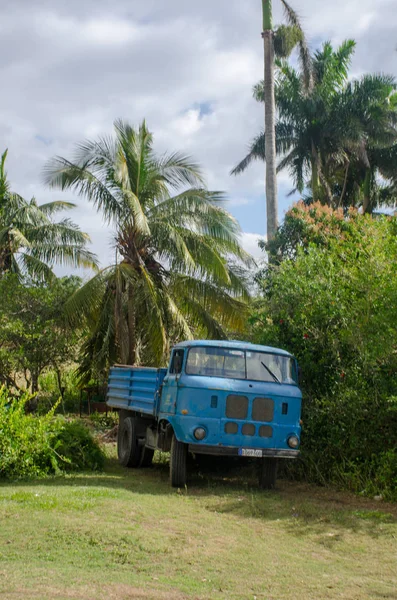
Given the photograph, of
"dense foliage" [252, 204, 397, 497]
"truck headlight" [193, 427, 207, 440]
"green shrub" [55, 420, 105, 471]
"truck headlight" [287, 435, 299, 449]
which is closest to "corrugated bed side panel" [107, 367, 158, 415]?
"green shrub" [55, 420, 105, 471]

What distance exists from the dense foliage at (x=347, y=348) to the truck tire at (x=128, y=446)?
3.00m

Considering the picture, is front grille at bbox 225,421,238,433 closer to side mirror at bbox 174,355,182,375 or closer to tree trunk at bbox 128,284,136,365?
side mirror at bbox 174,355,182,375

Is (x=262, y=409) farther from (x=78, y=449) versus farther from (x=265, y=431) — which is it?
(x=78, y=449)

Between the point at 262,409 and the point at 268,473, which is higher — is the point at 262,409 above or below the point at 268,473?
above

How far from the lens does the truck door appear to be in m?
10.5

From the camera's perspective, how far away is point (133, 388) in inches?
513

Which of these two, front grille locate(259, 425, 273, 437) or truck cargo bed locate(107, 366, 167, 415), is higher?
truck cargo bed locate(107, 366, 167, 415)

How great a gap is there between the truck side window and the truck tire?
2.50 m

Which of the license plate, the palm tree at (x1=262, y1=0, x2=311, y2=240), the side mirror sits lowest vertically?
the license plate

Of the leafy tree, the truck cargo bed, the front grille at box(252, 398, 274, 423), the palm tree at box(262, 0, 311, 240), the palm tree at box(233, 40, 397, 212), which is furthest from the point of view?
the palm tree at box(233, 40, 397, 212)

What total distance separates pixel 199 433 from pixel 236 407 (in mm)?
694

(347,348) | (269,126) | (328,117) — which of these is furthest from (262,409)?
(328,117)

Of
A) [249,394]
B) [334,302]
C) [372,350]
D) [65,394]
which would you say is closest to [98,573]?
[249,394]

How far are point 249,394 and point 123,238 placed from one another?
31.0ft
